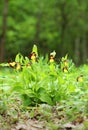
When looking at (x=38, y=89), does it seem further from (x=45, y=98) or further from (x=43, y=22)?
(x=43, y=22)

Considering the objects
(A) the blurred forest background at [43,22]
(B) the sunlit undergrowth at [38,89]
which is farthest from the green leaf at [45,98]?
(A) the blurred forest background at [43,22]

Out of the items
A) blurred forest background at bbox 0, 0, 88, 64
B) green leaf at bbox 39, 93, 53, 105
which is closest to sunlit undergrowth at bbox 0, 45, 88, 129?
green leaf at bbox 39, 93, 53, 105

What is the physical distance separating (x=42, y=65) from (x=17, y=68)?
386 millimetres

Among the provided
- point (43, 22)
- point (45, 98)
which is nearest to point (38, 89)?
point (45, 98)

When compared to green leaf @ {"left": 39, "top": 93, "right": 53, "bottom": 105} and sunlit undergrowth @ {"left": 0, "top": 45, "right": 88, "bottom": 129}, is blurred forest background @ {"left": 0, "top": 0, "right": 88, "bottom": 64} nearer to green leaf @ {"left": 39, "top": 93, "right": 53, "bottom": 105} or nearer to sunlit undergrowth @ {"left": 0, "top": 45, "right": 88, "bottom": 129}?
sunlit undergrowth @ {"left": 0, "top": 45, "right": 88, "bottom": 129}

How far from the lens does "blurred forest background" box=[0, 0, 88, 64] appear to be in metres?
35.8

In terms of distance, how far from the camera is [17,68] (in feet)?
20.5

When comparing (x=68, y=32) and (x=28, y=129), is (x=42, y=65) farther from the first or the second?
(x=68, y=32)

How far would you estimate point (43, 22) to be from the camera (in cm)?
4147

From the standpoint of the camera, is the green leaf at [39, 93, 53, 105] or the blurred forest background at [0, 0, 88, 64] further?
the blurred forest background at [0, 0, 88, 64]

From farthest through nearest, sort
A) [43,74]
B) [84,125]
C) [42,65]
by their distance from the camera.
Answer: [42,65] → [43,74] → [84,125]

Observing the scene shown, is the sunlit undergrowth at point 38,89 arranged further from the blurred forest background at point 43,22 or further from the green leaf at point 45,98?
the blurred forest background at point 43,22

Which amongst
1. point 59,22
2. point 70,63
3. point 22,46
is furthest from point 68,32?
point 70,63

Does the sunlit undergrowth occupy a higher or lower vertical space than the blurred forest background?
lower
